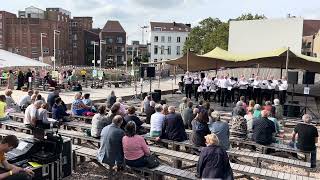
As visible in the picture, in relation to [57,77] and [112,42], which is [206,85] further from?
[112,42]

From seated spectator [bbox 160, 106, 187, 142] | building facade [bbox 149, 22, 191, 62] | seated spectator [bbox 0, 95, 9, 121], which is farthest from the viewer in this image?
building facade [bbox 149, 22, 191, 62]

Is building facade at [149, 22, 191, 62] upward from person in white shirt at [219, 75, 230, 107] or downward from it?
upward

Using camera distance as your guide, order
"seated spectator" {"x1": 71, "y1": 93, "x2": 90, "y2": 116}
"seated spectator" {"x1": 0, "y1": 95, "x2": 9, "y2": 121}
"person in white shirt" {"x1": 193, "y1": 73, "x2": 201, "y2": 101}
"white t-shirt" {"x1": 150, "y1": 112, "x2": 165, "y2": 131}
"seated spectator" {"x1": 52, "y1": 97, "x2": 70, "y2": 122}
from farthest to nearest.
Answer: "person in white shirt" {"x1": 193, "y1": 73, "x2": 201, "y2": 101} < "seated spectator" {"x1": 71, "y1": 93, "x2": 90, "y2": 116} < "seated spectator" {"x1": 52, "y1": 97, "x2": 70, "y2": 122} < "seated spectator" {"x1": 0, "y1": 95, "x2": 9, "y2": 121} < "white t-shirt" {"x1": 150, "y1": 112, "x2": 165, "y2": 131}

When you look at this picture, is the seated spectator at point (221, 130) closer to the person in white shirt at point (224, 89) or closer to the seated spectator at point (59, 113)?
the seated spectator at point (59, 113)

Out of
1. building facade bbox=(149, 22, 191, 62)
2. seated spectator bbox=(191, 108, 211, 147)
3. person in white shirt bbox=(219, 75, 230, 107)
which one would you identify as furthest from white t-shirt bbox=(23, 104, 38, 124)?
building facade bbox=(149, 22, 191, 62)

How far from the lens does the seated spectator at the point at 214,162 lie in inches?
203

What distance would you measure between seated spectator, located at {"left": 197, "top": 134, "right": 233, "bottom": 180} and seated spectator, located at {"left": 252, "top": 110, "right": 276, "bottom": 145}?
3.16m

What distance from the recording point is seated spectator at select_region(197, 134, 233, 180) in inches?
203

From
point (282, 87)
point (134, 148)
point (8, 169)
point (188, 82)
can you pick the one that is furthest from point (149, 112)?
point (188, 82)

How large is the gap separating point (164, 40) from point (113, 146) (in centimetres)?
7938

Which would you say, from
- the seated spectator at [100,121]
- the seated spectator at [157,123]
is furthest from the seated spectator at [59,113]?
the seated spectator at [157,123]

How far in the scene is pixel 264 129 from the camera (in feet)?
26.7

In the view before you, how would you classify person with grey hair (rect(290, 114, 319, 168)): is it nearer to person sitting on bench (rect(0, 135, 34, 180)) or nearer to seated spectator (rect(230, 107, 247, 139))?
seated spectator (rect(230, 107, 247, 139))

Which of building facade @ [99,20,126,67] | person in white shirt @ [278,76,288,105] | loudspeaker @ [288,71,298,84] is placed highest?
building facade @ [99,20,126,67]
